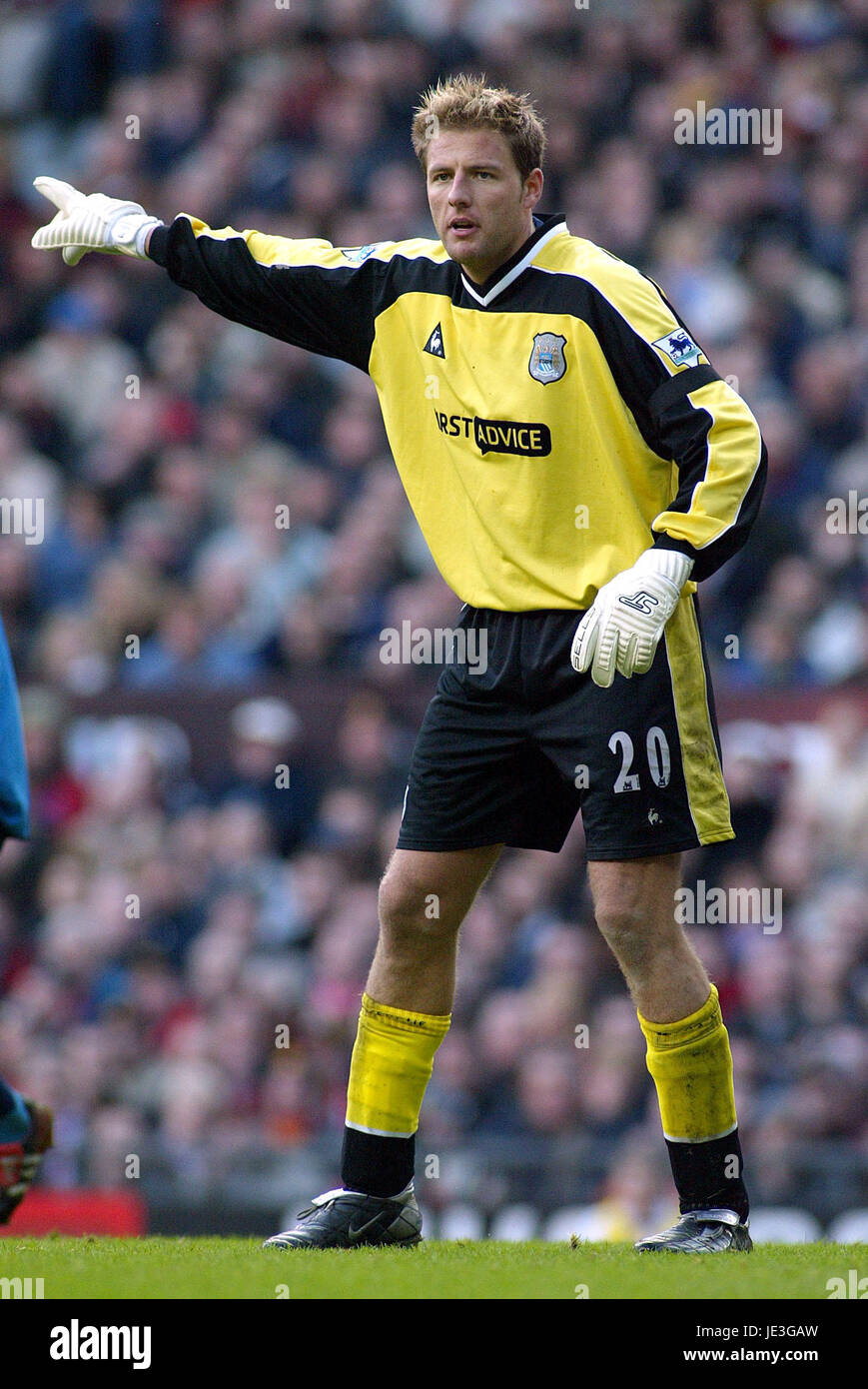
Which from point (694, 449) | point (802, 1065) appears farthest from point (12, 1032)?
point (694, 449)

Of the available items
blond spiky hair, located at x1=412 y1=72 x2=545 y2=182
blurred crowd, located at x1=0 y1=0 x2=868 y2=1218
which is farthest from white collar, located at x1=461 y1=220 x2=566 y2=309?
blurred crowd, located at x1=0 y1=0 x2=868 y2=1218

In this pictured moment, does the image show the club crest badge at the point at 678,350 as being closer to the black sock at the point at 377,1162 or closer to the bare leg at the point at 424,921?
the bare leg at the point at 424,921

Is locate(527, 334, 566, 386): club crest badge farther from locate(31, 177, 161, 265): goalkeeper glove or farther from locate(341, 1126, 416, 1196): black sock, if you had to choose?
locate(341, 1126, 416, 1196): black sock

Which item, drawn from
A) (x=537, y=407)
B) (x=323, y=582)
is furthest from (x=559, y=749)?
(x=323, y=582)

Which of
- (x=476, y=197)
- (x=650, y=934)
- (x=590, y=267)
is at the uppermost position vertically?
(x=476, y=197)

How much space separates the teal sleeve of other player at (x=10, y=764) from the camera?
427cm

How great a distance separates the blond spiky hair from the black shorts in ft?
3.37

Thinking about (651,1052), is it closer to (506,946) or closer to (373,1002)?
(373,1002)

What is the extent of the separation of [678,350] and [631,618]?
1.99ft

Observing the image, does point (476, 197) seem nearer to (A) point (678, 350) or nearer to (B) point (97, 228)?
(A) point (678, 350)

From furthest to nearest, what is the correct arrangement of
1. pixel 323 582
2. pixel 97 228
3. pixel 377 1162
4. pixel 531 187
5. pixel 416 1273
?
pixel 323 582 → pixel 97 228 → pixel 377 1162 → pixel 531 187 → pixel 416 1273

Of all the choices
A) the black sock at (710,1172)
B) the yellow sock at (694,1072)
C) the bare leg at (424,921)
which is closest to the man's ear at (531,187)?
the bare leg at (424,921)

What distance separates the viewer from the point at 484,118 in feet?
13.9

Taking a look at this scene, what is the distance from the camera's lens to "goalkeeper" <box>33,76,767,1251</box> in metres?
4.11
